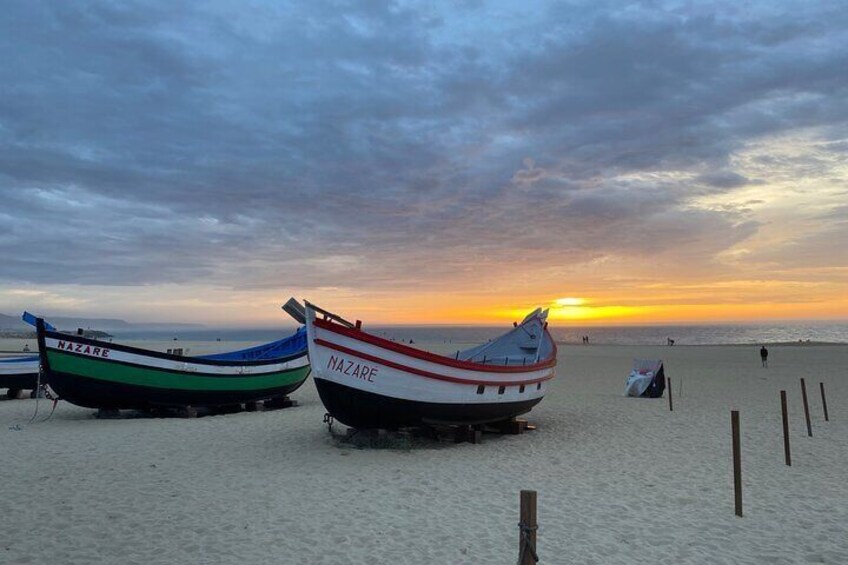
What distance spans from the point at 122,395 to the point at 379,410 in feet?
24.0

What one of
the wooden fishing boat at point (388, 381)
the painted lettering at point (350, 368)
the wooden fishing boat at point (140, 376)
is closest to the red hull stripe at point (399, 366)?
the wooden fishing boat at point (388, 381)

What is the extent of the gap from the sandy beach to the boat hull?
663mm

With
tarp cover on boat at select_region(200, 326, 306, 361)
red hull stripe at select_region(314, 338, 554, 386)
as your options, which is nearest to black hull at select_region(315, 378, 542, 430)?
red hull stripe at select_region(314, 338, 554, 386)

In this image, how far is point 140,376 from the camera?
13695mm

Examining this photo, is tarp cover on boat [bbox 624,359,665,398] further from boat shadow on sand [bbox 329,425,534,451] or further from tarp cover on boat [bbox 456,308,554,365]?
boat shadow on sand [bbox 329,425,534,451]

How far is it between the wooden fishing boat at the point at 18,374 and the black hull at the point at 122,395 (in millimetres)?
6405

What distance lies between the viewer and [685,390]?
21.0 m

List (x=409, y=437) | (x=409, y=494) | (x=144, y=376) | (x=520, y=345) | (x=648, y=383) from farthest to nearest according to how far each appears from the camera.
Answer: (x=648, y=383), (x=520, y=345), (x=144, y=376), (x=409, y=437), (x=409, y=494)

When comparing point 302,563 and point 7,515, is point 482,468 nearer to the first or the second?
point 302,563

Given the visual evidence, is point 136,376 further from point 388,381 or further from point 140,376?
point 388,381

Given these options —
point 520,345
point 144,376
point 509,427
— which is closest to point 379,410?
point 509,427

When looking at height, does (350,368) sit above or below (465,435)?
above

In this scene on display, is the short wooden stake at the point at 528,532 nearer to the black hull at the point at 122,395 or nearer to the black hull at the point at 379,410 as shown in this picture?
the black hull at the point at 379,410

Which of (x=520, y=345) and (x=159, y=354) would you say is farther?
(x=520, y=345)
